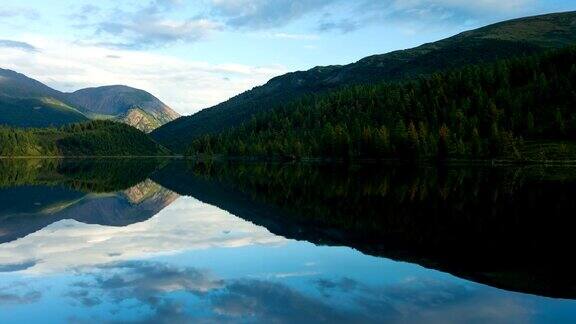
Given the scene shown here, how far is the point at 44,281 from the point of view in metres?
25.6

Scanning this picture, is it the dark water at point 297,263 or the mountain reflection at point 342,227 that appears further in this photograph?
the mountain reflection at point 342,227

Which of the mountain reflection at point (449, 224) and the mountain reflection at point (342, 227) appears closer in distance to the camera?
the mountain reflection at point (449, 224)

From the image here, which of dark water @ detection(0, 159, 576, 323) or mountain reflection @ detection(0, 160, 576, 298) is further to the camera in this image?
mountain reflection @ detection(0, 160, 576, 298)

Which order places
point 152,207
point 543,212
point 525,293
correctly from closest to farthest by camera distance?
point 525,293, point 543,212, point 152,207

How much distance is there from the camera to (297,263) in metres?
30.3

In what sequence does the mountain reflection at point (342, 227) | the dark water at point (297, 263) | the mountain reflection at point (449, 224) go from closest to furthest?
the dark water at point (297, 263), the mountain reflection at point (449, 224), the mountain reflection at point (342, 227)

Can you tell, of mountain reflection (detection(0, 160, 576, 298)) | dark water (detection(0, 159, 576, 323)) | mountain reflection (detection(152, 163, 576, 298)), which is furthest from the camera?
mountain reflection (detection(0, 160, 576, 298))

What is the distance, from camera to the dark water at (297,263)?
20.7 m

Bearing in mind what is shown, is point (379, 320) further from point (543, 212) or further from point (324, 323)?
point (543, 212)

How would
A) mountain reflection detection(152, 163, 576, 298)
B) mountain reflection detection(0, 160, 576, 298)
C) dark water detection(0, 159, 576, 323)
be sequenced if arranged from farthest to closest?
1. mountain reflection detection(0, 160, 576, 298)
2. mountain reflection detection(152, 163, 576, 298)
3. dark water detection(0, 159, 576, 323)

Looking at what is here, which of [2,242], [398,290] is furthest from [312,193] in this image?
[398,290]

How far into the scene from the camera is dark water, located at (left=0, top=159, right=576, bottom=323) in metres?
20.7

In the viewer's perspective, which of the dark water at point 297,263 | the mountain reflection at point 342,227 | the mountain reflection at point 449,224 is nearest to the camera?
the dark water at point 297,263

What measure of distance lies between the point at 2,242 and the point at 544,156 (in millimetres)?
173872
